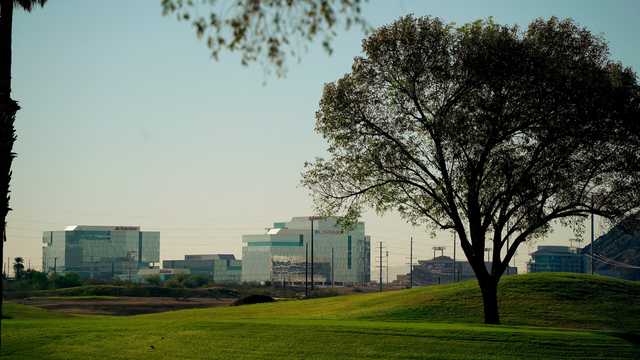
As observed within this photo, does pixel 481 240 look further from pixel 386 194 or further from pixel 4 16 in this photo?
pixel 4 16

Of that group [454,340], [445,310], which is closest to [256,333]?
[454,340]

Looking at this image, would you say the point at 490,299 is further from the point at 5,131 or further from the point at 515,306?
the point at 5,131

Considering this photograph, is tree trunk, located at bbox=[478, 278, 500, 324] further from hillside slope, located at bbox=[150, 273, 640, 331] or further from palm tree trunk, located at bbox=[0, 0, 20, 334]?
palm tree trunk, located at bbox=[0, 0, 20, 334]

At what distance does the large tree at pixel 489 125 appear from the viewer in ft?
164

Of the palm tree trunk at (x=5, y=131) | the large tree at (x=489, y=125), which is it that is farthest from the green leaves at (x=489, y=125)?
the palm tree trunk at (x=5, y=131)

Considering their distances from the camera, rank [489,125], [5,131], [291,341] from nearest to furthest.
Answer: [5,131] → [291,341] → [489,125]

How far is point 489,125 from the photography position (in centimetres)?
5034

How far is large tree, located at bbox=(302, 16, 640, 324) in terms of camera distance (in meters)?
49.9

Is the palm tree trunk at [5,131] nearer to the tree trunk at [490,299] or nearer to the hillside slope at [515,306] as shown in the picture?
the hillside slope at [515,306]

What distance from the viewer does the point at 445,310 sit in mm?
63125

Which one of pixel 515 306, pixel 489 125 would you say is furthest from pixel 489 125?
pixel 515 306

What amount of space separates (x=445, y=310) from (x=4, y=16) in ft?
134

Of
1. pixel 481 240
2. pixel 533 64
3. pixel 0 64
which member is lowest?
pixel 481 240

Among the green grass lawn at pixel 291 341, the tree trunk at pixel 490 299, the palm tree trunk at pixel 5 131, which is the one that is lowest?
the green grass lawn at pixel 291 341
